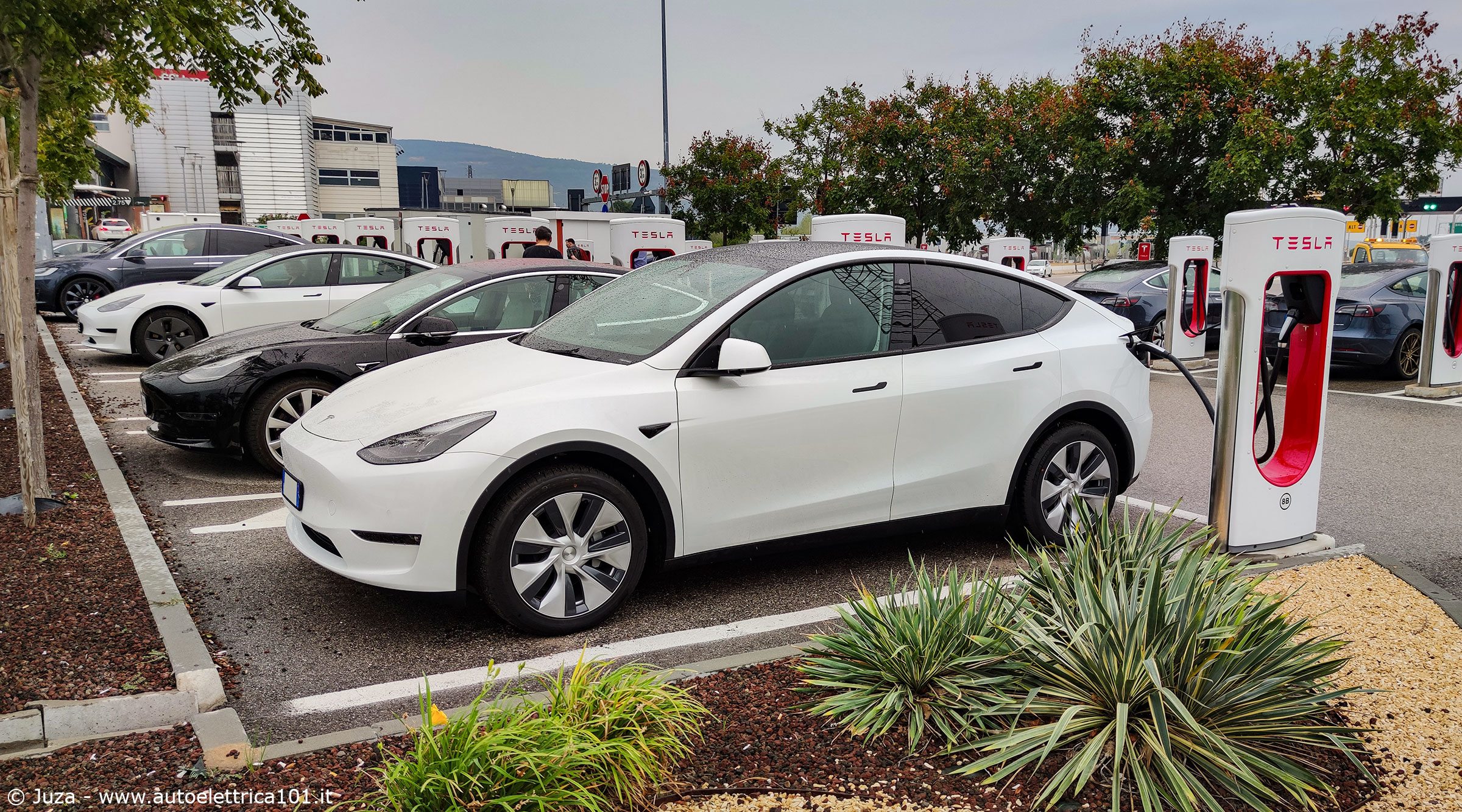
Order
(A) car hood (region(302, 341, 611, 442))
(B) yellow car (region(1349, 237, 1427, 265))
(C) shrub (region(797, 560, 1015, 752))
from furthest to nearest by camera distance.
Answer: (B) yellow car (region(1349, 237, 1427, 265)), (A) car hood (region(302, 341, 611, 442)), (C) shrub (region(797, 560, 1015, 752))

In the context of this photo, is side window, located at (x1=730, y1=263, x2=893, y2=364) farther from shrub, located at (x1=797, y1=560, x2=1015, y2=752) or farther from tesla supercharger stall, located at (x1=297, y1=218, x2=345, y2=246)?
tesla supercharger stall, located at (x1=297, y1=218, x2=345, y2=246)

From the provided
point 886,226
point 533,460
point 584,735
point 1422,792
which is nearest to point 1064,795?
point 1422,792

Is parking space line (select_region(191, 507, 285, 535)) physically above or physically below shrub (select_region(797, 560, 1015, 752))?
below

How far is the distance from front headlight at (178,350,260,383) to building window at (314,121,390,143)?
83.2 meters

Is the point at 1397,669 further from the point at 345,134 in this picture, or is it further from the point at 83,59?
the point at 345,134

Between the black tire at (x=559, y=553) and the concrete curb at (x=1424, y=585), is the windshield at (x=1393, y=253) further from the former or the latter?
the black tire at (x=559, y=553)

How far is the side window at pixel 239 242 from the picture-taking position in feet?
52.3

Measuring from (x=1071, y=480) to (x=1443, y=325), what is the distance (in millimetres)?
8462

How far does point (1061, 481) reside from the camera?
5.26 metres

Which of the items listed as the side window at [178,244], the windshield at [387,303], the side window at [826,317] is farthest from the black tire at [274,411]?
the side window at [178,244]

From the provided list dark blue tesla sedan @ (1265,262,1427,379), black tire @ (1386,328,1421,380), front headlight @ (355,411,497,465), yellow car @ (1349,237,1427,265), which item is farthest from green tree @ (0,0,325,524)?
yellow car @ (1349,237,1427,265)

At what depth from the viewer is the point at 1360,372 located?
1325cm

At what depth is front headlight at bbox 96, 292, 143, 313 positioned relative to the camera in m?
12.1

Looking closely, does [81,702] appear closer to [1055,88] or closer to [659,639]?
[659,639]
